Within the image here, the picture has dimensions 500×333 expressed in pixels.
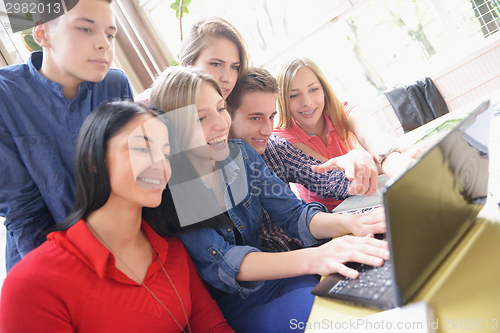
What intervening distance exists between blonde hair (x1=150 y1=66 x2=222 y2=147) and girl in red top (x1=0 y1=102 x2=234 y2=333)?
84 millimetres

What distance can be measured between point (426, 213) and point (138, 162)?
621 millimetres

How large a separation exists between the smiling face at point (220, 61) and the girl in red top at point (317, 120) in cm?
42

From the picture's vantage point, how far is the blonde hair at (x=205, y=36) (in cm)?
144

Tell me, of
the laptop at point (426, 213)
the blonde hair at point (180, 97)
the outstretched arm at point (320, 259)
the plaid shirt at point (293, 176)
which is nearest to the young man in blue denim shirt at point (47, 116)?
the blonde hair at point (180, 97)

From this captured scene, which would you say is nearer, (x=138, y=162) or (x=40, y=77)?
(x=138, y=162)

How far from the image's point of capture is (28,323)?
2.11ft

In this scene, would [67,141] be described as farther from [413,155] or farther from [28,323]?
[413,155]

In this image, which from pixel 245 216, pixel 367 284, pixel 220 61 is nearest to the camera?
pixel 367 284

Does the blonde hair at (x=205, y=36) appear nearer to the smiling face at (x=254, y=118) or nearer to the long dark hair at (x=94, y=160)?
the smiling face at (x=254, y=118)

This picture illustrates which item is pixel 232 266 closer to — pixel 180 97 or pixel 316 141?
pixel 180 97

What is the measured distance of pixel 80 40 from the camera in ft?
2.99

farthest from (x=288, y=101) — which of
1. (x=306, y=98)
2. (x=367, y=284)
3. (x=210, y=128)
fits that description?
(x=367, y=284)

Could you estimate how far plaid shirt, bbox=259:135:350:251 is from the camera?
125 centimetres

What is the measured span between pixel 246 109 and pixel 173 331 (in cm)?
93
